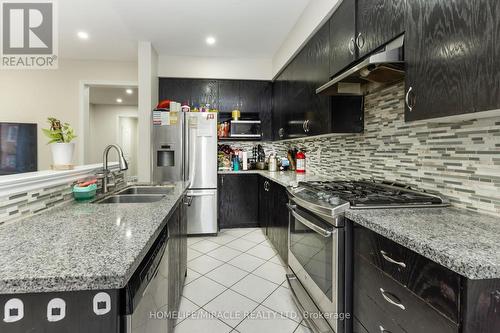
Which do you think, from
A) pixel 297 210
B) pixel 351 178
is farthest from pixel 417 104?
pixel 351 178

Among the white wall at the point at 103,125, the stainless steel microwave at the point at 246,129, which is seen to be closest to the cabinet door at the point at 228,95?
the stainless steel microwave at the point at 246,129

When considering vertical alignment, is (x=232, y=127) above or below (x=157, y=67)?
below

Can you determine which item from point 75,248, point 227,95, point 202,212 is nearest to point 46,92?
point 227,95

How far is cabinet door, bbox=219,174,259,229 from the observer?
3.65 meters

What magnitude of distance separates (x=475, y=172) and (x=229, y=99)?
3235 mm

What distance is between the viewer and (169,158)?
11.1ft

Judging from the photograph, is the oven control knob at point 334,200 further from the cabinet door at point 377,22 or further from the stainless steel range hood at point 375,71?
the cabinet door at point 377,22

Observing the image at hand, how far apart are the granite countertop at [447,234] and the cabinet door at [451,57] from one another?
1.41 ft

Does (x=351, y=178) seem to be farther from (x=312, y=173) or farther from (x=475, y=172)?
(x=475, y=172)

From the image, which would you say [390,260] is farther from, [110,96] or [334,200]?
[110,96]

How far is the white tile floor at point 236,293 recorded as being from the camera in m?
1.69

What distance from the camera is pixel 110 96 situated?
6.11m

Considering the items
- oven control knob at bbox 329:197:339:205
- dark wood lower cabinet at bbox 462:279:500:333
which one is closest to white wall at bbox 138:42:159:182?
oven control knob at bbox 329:197:339:205

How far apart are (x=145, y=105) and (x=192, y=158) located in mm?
936
